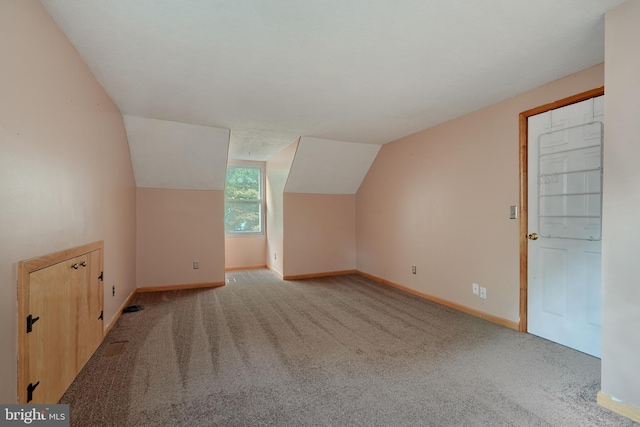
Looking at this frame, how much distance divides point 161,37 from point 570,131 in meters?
3.23

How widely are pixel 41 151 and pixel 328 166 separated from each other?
371 centimetres

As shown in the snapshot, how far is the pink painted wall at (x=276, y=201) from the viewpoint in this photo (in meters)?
4.85

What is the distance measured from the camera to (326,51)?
6.53ft

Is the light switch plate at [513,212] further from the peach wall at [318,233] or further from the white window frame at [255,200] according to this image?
the white window frame at [255,200]

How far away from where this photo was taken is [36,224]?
1.50m

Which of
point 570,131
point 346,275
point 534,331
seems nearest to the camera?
point 570,131

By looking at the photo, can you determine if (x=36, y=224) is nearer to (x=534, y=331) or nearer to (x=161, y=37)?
(x=161, y=37)

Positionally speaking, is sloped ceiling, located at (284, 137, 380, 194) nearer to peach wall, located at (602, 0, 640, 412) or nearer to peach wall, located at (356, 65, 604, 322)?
peach wall, located at (356, 65, 604, 322)

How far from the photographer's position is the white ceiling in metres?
1.59

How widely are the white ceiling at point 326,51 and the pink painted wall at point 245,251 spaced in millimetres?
3317

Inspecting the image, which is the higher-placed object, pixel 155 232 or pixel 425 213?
pixel 425 213

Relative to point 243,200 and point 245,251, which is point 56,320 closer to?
point 245,251

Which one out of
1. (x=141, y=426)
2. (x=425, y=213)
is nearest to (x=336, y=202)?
(x=425, y=213)

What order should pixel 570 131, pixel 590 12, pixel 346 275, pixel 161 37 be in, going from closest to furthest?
pixel 590 12 < pixel 161 37 < pixel 570 131 < pixel 346 275
